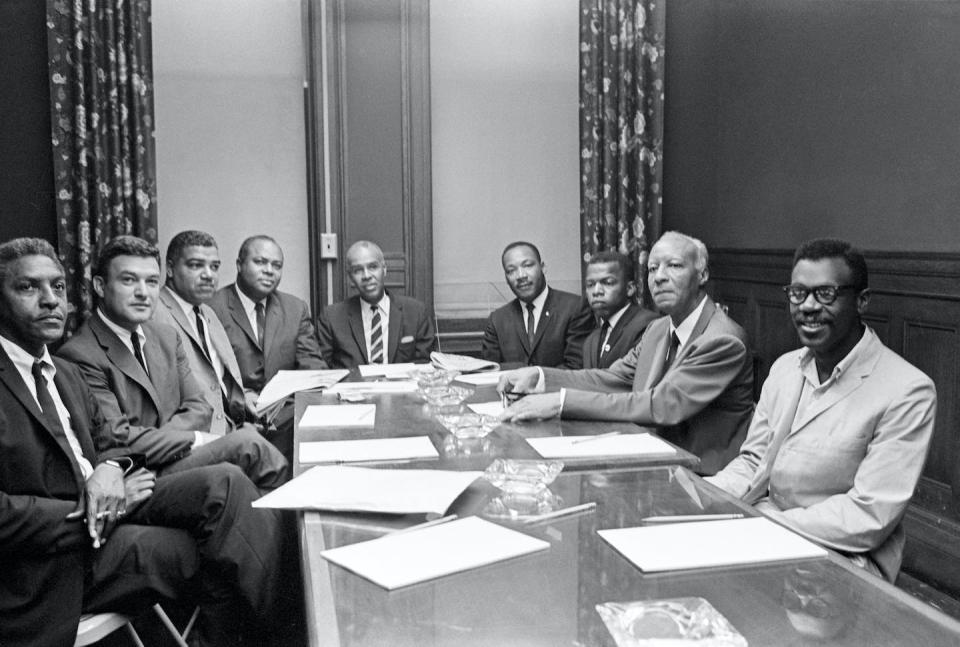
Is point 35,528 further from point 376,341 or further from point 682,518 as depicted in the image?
point 376,341

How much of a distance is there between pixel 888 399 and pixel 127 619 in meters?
1.76


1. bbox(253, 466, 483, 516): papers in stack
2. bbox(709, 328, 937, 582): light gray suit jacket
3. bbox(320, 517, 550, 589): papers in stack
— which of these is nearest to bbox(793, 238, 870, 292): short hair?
bbox(709, 328, 937, 582): light gray suit jacket

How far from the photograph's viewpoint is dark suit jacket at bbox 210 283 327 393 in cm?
414

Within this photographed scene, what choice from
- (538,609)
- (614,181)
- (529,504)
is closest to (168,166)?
(614,181)

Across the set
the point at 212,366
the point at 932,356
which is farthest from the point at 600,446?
the point at 212,366

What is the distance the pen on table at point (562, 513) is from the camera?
1495 mm

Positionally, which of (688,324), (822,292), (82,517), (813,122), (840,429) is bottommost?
(82,517)

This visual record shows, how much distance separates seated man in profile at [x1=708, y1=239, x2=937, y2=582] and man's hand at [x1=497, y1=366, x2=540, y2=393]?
833 mm

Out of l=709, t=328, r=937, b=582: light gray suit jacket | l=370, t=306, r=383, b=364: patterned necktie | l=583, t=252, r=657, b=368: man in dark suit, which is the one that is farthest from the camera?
l=370, t=306, r=383, b=364: patterned necktie

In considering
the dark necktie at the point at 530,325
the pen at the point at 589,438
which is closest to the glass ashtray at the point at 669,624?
the pen at the point at 589,438

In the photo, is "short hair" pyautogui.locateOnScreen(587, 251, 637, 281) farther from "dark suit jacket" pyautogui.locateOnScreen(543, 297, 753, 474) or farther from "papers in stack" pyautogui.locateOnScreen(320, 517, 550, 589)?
"papers in stack" pyautogui.locateOnScreen(320, 517, 550, 589)

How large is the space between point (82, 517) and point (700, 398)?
171 cm

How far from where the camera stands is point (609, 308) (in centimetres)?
414

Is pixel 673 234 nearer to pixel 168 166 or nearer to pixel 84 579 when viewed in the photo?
pixel 84 579
